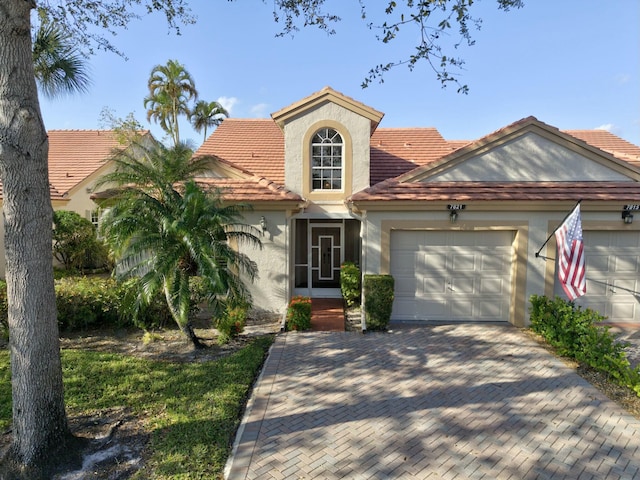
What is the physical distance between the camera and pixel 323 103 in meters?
11.8

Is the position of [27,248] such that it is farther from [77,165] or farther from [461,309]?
[77,165]

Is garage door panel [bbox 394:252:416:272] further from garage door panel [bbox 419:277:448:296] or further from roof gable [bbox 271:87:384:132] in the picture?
roof gable [bbox 271:87:384:132]

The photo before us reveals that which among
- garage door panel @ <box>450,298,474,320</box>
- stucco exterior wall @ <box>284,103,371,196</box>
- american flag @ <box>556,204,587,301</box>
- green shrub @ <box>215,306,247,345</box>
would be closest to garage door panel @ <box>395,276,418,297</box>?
garage door panel @ <box>450,298,474,320</box>

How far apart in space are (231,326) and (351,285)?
14.9ft

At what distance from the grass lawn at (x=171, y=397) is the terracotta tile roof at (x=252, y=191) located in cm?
437

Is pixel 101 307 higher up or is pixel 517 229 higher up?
pixel 517 229

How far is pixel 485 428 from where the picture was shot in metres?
5.17

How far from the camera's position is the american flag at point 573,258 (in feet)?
25.8

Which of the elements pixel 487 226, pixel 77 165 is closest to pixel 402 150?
pixel 487 226

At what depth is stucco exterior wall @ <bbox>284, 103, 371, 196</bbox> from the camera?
1191 cm

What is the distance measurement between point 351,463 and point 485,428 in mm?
2158

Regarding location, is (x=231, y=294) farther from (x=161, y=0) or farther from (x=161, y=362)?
(x=161, y=0)

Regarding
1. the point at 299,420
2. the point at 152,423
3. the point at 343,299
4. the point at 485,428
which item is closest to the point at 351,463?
the point at 299,420

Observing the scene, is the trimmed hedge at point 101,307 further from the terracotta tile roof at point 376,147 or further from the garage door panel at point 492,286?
the garage door panel at point 492,286
